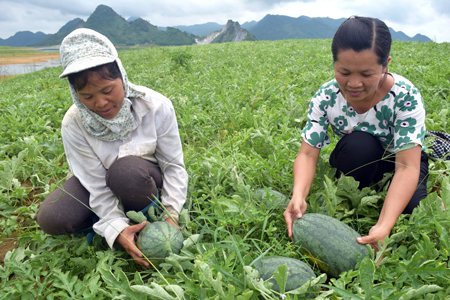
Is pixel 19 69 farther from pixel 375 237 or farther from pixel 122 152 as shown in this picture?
pixel 375 237

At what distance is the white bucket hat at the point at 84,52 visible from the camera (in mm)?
1594

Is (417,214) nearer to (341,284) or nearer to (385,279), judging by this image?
(385,279)

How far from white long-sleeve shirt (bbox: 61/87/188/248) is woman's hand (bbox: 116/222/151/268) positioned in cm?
6

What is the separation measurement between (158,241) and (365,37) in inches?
61.1

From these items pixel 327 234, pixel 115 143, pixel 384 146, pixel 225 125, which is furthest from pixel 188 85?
pixel 327 234

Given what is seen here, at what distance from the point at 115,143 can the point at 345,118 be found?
5.27 feet

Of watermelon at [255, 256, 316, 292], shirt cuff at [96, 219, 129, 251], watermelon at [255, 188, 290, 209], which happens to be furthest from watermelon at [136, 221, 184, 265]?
watermelon at [255, 188, 290, 209]

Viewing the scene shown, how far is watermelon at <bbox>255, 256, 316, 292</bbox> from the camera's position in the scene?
4.59ft

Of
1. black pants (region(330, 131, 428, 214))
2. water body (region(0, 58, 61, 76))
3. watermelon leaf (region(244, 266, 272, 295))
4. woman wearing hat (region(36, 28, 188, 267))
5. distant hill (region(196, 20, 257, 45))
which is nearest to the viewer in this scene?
watermelon leaf (region(244, 266, 272, 295))

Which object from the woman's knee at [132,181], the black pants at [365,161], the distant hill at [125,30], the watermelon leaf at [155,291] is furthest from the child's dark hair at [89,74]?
the distant hill at [125,30]

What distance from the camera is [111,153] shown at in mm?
2049

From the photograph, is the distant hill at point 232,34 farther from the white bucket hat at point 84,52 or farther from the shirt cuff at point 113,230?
the shirt cuff at point 113,230

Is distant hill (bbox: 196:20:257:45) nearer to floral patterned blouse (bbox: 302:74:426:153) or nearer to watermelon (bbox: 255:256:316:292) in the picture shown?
floral patterned blouse (bbox: 302:74:426:153)

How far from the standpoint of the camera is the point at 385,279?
1.43 metres
